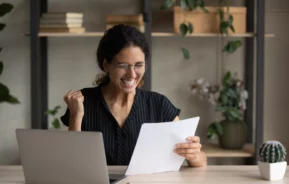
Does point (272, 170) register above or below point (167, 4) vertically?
below

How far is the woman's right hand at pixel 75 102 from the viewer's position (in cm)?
215

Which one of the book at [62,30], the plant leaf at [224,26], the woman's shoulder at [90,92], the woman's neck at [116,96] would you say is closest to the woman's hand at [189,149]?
the woman's neck at [116,96]

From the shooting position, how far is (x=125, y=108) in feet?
8.06

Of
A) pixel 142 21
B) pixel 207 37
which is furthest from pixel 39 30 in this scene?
pixel 207 37

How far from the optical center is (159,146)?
1.88m

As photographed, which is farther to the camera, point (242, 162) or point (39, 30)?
point (242, 162)

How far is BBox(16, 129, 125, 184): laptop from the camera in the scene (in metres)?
1.67

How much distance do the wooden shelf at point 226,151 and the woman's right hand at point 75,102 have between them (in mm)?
1383

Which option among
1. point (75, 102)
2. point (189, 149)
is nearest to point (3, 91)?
point (189, 149)

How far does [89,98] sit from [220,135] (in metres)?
1.31

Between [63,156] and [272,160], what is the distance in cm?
73

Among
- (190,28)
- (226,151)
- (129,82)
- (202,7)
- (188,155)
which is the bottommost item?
(226,151)

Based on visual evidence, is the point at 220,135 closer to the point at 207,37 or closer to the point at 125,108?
the point at 207,37

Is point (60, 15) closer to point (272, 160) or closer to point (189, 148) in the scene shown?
point (189, 148)
